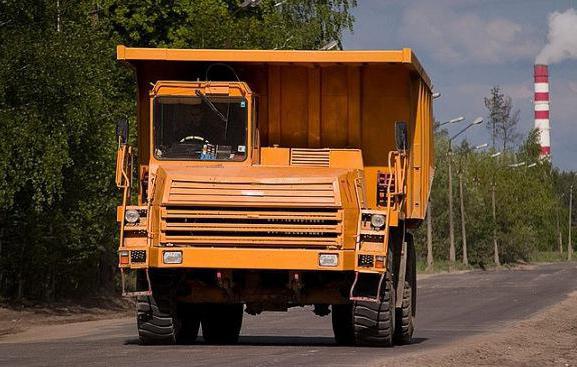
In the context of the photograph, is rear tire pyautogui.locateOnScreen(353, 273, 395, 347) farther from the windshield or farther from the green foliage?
the green foliage

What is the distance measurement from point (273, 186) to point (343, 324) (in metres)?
3.27

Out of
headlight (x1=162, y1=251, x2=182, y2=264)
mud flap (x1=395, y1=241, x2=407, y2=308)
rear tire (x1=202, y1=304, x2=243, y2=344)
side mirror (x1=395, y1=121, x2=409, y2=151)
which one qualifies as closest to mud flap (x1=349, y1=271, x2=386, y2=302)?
mud flap (x1=395, y1=241, x2=407, y2=308)

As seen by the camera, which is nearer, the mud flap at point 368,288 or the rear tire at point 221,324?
the mud flap at point 368,288

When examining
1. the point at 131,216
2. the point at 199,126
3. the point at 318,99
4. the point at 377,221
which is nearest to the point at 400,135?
the point at 318,99

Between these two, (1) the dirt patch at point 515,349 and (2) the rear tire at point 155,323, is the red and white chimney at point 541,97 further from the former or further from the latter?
(2) the rear tire at point 155,323

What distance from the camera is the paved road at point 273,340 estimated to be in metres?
17.2

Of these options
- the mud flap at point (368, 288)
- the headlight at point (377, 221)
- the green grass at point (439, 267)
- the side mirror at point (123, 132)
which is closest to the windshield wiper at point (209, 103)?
the side mirror at point (123, 132)

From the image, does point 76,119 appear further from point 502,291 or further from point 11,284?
point 502,291

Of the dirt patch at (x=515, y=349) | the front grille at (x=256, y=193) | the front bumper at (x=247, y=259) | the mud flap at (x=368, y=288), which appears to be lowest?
the dirt patch at (x=515, y=349)

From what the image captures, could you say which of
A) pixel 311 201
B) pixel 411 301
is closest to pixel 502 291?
pixel 411 301

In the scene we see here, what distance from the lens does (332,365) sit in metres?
16.3

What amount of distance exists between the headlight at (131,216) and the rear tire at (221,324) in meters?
3.95

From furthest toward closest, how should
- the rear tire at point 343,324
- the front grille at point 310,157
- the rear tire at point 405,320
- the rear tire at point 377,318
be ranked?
the rear tire at point 405,320, the rear tire at point 343,324, the front grille at point 310,157, the rear tire at point 377,318

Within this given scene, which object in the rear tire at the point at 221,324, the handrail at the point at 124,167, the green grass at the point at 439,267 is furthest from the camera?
the green grass at the point at 439,267
